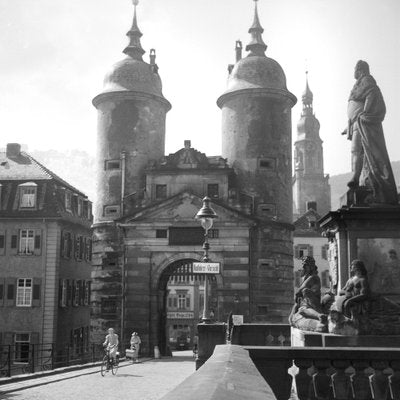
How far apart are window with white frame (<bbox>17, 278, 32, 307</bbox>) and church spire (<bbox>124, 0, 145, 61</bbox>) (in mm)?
15703

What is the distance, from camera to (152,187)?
36188mm

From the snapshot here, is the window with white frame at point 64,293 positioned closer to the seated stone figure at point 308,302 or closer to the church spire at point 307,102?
the seated stone figure at point 308,302

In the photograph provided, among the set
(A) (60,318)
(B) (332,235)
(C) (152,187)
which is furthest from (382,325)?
(A) (60,318)

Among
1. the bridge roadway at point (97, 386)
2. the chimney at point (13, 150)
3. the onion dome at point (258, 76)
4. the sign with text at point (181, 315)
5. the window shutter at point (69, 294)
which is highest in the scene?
the onion dome at point (258, 76)

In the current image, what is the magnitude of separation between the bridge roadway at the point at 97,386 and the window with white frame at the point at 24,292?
52.8ft

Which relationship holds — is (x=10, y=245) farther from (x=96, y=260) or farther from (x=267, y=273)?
(x=267, y=273)

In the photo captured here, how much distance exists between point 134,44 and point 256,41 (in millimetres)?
7889

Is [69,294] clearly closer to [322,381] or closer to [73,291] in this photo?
[73,291]

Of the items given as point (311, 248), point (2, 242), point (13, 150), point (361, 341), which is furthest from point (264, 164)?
point (361, 341)

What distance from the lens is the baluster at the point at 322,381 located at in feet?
23.9

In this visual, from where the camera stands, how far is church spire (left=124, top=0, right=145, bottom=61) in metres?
40.4

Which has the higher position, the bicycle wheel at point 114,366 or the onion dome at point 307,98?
the onion dome at point 307,98

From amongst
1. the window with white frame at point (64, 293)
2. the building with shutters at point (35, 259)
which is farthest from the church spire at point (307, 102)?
the window with white frame at point (64, 293)

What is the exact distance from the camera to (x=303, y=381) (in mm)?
7457
